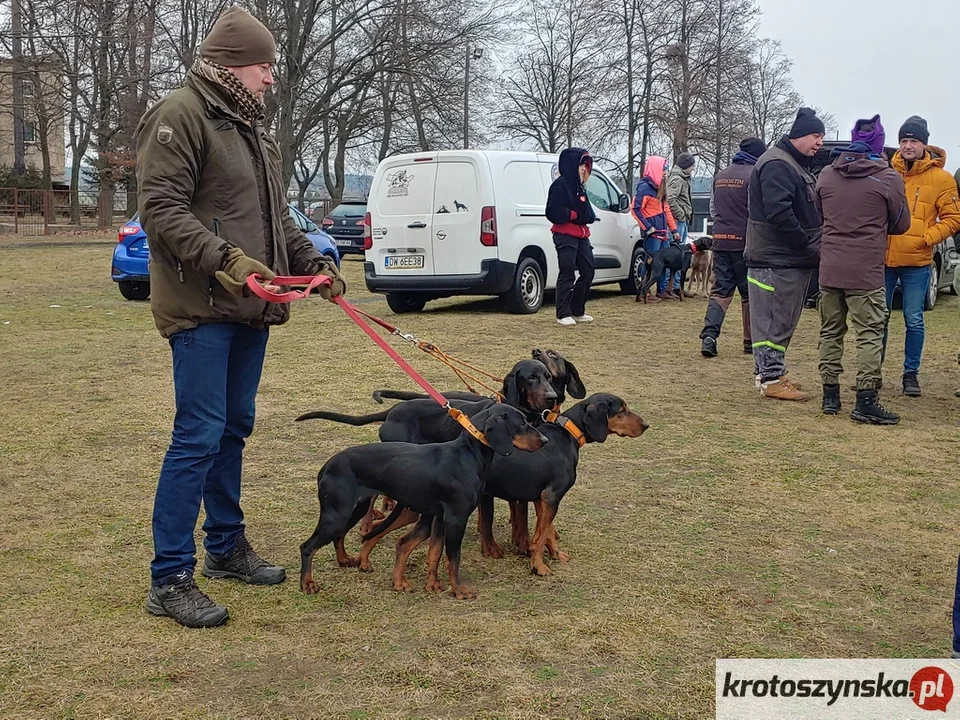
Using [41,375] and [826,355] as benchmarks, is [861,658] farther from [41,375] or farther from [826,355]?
[41,375]

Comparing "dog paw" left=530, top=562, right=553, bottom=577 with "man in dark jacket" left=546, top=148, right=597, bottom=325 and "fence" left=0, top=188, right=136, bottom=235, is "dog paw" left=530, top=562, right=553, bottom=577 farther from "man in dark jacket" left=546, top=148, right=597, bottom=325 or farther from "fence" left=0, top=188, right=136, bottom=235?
"fence" left=0, top=188, right=136, bottom=235

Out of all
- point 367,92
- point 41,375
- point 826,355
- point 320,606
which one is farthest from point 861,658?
point 367,92

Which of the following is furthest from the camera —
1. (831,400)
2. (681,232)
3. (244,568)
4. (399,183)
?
(681,232)

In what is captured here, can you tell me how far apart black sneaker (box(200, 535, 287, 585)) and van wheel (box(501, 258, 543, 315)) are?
8.89 metres

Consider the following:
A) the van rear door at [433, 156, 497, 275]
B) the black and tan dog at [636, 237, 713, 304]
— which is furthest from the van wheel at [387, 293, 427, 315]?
the black and tan dog at [636, 237, 713, 304]

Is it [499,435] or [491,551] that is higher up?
[499,435]

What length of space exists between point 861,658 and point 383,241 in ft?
32.6

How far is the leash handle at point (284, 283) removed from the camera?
337 centimetres

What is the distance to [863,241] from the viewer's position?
688 centimetres

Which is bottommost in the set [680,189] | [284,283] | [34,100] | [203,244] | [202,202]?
[284,283]

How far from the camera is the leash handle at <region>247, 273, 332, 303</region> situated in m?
3.37

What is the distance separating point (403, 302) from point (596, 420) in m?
9.18

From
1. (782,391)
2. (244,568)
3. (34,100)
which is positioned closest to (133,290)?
A: (782,391)

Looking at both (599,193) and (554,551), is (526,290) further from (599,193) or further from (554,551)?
(554,551)
